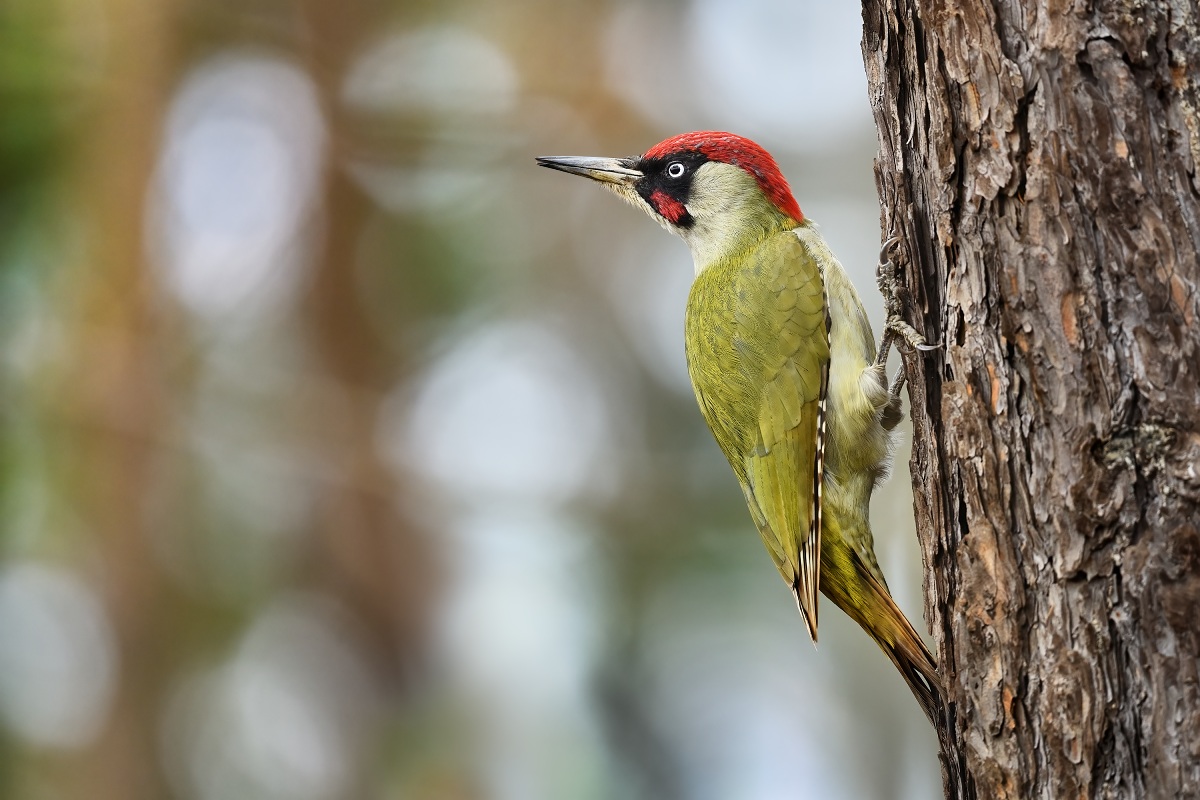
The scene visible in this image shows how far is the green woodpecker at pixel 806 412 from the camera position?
343cm

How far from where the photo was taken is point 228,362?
864 cm

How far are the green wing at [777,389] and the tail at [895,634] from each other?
154 mm

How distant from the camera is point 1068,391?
2.04m

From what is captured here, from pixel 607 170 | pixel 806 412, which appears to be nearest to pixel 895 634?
pixel 806 412

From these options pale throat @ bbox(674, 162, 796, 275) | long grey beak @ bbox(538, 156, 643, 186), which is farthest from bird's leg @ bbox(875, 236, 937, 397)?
long grey beak @ bbox(538, 156, 643, 186)

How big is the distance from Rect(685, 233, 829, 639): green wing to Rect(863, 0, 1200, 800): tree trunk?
3.83ft

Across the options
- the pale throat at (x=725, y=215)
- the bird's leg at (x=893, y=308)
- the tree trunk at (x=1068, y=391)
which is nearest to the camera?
the tree trunk at (x=1068, y=391)

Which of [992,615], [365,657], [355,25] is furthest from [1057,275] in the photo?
[355,25]

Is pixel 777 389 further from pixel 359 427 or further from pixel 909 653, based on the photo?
pixel 359 427

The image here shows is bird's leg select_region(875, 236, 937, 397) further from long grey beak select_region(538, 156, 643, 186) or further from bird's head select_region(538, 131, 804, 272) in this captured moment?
long grey beak select_region(538, 156, 643, 186)

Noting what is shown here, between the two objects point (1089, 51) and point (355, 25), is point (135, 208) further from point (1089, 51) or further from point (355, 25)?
point (1089, 51)

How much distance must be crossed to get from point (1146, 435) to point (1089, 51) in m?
0.71

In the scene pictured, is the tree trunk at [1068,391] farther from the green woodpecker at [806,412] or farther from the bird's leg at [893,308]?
the green woodpecker at [806,412]

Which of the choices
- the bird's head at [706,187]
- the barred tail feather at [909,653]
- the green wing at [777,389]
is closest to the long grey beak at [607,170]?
the bird's head at [706,187]
